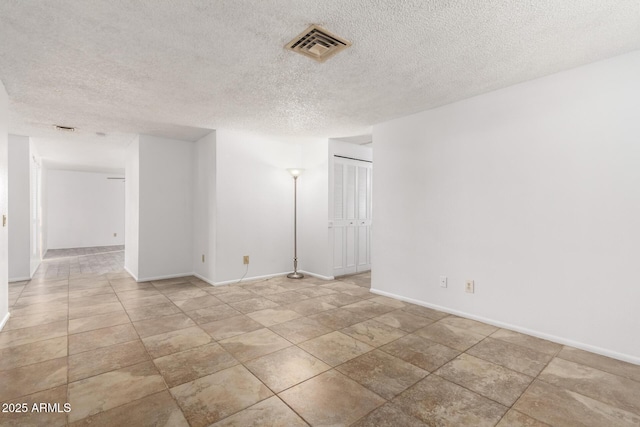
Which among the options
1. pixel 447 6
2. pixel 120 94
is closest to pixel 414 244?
pixel 447 6

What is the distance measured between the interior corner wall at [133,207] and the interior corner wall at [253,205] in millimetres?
1455

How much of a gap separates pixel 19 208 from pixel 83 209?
5.15m

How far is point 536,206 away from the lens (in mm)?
2814

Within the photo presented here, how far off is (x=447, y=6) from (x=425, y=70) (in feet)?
2.79

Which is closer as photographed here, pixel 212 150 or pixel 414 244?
pixel 414 244

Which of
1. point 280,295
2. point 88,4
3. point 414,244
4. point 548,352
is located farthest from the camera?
point 280,295

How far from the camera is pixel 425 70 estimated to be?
2.66m

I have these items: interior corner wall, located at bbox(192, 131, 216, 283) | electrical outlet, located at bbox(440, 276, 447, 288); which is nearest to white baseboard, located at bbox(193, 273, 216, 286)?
interior corner wall, located at bbox(192, 131, 216, 283)

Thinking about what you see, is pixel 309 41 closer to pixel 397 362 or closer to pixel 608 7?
pixel 608 7

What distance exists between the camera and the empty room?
1.87m

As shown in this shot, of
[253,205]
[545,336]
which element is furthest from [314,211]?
[545,336]

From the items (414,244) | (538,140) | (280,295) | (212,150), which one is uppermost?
(212,150)

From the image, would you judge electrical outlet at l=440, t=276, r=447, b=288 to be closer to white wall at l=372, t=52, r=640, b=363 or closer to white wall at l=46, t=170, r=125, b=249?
white wall at l=372, t=52, r=640, b=363

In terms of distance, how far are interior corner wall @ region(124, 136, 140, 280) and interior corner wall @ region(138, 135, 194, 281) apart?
10 cm
